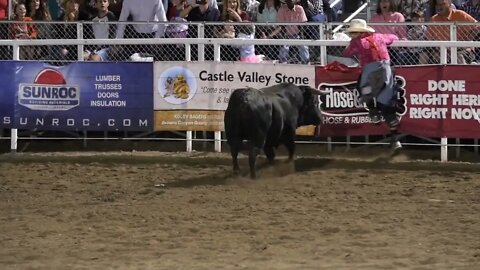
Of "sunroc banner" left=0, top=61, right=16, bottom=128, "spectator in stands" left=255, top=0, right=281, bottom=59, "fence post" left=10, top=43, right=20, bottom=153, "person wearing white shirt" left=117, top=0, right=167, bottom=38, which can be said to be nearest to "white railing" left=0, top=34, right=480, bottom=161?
"fence post" left=10, top=43, right=20, bottom=153

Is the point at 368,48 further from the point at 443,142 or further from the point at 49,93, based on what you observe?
the point at 49,93

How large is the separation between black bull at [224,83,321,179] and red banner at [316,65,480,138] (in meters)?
0.56

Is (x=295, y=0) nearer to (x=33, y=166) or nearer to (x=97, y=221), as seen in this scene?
(x=33, y=166)

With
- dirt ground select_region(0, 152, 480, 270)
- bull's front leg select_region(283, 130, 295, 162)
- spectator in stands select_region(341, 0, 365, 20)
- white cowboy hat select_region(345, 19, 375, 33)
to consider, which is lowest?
dirt ground select_region(0, 152, 480, 270)

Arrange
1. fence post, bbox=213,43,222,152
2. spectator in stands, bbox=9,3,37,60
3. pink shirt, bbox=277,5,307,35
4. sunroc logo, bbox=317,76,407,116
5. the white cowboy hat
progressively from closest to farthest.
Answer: the white cowboy hat < sunroc logo, bbox=317,76,407,116 < fence post, bbox=213,43,222,152 < spectator in stands, bbox=9,3,37,60 < pink shirt, bbox=277,5,307,35

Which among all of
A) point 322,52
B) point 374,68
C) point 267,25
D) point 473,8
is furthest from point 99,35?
point 473,8

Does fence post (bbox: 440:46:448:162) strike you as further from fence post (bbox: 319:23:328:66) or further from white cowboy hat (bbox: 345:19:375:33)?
fence post (bbox: 319:23:328:66)

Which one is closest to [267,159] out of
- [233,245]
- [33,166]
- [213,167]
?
[213,167]

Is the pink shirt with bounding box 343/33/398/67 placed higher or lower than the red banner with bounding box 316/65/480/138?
higher

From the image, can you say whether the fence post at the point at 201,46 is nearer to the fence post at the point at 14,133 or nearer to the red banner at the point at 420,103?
the red banner at the point at 420,103

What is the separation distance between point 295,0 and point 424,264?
8056 mm

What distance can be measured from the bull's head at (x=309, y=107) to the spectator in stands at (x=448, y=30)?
1802 mm

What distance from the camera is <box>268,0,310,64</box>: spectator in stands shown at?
1429 centimetres

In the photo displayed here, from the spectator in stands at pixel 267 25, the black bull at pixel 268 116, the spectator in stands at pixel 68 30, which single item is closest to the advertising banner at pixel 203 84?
the spectator in stands at pixel 267 25
